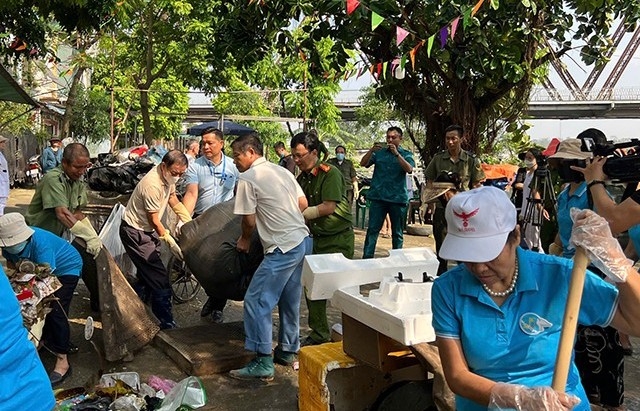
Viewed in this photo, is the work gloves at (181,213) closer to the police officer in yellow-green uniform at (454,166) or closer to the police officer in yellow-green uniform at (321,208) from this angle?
the police officer in yellow-green uniform at (321,208)

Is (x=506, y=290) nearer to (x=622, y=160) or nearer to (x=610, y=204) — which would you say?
(x=622, y=160)

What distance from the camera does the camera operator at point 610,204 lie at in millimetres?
2387

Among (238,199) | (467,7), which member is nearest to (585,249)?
(238,199)

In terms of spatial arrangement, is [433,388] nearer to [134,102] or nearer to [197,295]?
[197,295]

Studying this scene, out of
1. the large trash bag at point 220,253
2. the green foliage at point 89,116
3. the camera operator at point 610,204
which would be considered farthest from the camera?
the green foliage at point 89,116

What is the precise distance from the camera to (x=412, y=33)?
17.4 feet

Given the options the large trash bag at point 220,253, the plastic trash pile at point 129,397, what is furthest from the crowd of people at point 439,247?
the plastic trash pile at point 129,397

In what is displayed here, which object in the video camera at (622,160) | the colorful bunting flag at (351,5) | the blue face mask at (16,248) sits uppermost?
the colorful bunting flag at (351,5)

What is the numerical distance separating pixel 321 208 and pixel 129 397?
1829 mm

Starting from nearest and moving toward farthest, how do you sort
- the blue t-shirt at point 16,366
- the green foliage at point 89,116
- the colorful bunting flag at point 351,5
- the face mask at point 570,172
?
1. the blue t-shirt at point 16,366
2. the face mask at point 570,172
3. the colorful bunting flag at point 351,5
4. the green foliage at point 89,116

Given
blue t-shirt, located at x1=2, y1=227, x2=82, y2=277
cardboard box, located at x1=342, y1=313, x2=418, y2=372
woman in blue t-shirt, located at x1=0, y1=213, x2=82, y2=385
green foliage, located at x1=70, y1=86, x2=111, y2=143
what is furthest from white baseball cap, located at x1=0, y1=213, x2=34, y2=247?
green foliage, located at x1=70, y1=86, x2=111, y2=143

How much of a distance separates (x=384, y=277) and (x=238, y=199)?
4.44ft

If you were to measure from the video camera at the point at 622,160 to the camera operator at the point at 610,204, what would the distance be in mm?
49

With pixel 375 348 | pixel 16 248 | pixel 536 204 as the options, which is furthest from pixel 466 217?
pixel 536 204
